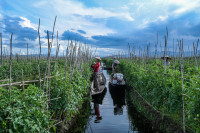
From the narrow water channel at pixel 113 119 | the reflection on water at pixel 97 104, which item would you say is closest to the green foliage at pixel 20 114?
the narrow water channel at pixel 113 119

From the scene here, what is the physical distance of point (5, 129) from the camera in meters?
2.97

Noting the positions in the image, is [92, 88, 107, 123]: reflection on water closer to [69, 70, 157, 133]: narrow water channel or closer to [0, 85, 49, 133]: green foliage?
[69, 70, 157, 133]: narrow water channel

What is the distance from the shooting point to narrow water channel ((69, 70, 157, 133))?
6.36 metres

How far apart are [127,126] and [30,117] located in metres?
4.38

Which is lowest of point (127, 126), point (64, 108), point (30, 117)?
point (127, 126)

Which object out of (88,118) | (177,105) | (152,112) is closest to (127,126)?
(152,112)

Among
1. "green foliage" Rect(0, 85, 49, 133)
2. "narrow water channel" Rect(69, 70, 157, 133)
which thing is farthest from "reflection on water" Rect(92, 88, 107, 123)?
"green foliage" Rect(0, 85, 49, 133)

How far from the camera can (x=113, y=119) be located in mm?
7363

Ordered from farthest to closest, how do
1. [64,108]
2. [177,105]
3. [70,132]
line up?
[70,132] → [64,108] → [177,105]

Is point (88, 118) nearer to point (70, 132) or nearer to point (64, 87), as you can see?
point (70, 132)

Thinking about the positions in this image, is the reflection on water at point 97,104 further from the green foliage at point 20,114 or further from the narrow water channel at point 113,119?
the green foliage at point 20,114

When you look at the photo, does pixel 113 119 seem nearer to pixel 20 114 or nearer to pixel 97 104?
pixel 97 104

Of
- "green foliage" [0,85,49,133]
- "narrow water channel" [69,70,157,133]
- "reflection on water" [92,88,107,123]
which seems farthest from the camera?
"reflection on water" [92,88,107,123]

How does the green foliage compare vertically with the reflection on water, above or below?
above
